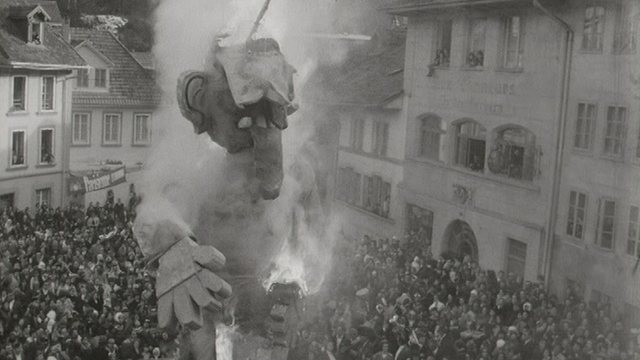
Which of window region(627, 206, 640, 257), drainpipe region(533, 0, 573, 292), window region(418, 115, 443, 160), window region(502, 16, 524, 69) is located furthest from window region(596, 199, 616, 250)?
window region(418, 115, 443, 160)

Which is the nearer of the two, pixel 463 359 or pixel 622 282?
pixel 463 359

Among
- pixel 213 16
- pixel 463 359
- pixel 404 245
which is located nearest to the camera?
pixel 213 16

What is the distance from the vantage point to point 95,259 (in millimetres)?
21188

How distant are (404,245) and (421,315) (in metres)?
→ 6.28

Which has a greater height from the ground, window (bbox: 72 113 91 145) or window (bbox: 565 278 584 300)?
window (bbox: 72 113 91 145)

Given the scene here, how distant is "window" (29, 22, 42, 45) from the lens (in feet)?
99.1

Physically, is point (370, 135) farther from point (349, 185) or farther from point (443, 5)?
point (443, 5)

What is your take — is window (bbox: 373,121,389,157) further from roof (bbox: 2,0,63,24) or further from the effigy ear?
the effigy ear

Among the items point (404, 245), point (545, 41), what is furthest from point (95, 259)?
point (545, 41)

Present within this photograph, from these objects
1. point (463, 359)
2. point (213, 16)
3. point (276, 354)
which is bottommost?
point (463, 359)

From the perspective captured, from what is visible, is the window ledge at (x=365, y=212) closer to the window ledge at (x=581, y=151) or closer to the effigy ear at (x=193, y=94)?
the window ledge at (x=581, y=151)

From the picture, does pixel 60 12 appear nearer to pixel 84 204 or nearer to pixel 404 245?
pixel 84 204

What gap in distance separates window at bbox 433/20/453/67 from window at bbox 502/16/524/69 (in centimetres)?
208

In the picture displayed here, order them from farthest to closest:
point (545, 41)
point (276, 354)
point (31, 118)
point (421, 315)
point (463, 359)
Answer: point (31, 118) → point (545, 41) → point (421, 315) → point (463, 359) → point (276, 354)
